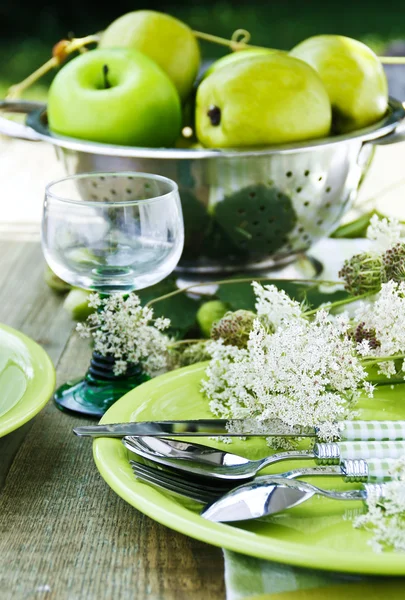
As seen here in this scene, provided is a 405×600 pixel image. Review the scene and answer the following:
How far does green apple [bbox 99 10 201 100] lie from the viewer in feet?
3.27

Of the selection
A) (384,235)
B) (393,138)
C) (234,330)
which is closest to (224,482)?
(234,330)

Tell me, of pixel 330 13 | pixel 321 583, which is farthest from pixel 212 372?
pixel 330 13

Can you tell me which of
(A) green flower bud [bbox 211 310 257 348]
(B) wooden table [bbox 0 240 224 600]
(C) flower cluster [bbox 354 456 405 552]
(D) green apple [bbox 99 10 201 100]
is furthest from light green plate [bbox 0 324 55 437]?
(D) green apple [bbox 99 10 201 100]

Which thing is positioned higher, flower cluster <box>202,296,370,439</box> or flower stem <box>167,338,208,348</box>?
flower cluster <box>202,296,370,439</box>

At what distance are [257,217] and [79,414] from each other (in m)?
0.34

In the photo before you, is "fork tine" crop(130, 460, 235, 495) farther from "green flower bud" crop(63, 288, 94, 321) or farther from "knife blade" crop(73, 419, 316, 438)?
"green flower bud" crop(63, 288, 94, 321)

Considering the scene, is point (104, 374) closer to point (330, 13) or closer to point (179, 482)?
point (179, 482)

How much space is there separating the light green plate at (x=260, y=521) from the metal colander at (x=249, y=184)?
0.28 metres

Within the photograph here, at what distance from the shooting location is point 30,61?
4727 millimetres

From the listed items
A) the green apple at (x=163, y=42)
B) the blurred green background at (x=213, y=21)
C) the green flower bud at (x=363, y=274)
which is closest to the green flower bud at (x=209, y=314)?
the green flower bud at (x=363, y=274)

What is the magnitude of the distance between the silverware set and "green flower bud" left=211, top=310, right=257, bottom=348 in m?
0.11

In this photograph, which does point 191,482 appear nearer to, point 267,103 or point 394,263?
point 394,263

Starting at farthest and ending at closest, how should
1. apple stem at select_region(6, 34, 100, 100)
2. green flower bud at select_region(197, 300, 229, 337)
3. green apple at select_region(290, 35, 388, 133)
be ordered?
apple stem at select_region(6, 34, 100, 100)
green apple at select_region(290, 35, 388, 133)
green flower bud at select_region(197, 300, 229, 337)

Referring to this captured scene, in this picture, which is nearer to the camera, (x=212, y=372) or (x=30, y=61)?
(x=212, y=372)
